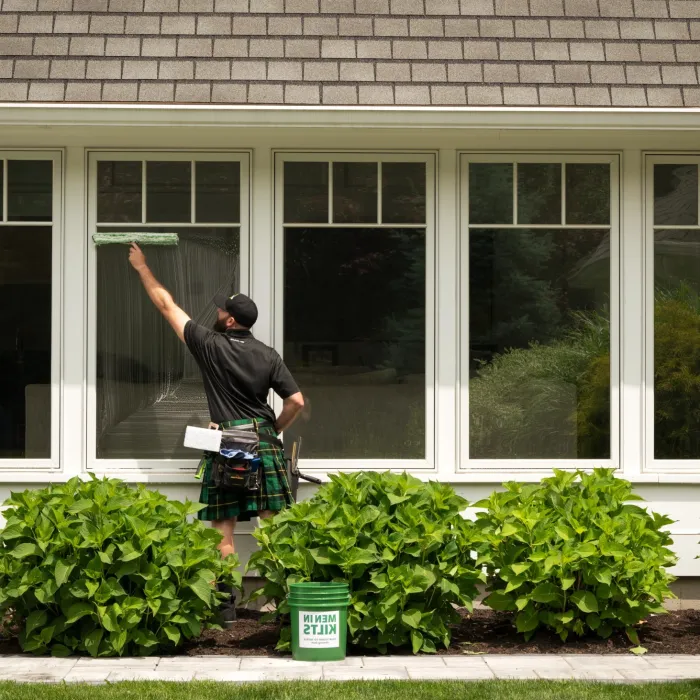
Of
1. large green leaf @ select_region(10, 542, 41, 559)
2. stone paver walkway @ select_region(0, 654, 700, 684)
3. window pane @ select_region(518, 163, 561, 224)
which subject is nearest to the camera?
stone paver walkway @ select_region(0, 654, 700, 684)

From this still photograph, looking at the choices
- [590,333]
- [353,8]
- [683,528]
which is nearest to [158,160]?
[353,8]

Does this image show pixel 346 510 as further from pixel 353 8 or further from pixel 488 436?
pixel 353 8

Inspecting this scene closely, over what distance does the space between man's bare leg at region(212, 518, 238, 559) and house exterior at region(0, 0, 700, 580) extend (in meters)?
0.48

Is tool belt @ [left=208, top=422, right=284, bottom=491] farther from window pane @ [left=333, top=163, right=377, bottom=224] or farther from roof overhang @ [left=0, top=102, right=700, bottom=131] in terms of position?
roof overhang @ [left=0, top=102, right=700, bottom=131]

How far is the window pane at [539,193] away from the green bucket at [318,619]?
278 cm

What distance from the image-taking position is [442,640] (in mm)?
6730

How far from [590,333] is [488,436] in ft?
3.01

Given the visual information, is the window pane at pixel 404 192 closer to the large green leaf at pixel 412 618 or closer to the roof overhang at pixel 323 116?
the roof overhang at pixel 323 116

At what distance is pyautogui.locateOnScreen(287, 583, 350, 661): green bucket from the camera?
639cm

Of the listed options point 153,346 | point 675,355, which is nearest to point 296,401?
point 153,346

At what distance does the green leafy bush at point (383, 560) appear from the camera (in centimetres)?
653

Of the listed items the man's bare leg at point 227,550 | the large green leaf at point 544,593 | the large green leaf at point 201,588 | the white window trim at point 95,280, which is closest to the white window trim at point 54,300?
the white window trim at point 95,280

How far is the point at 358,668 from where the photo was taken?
6.29m

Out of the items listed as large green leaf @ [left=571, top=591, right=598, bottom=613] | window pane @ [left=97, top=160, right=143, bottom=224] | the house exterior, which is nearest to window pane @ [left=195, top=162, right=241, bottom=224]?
the house exterior
